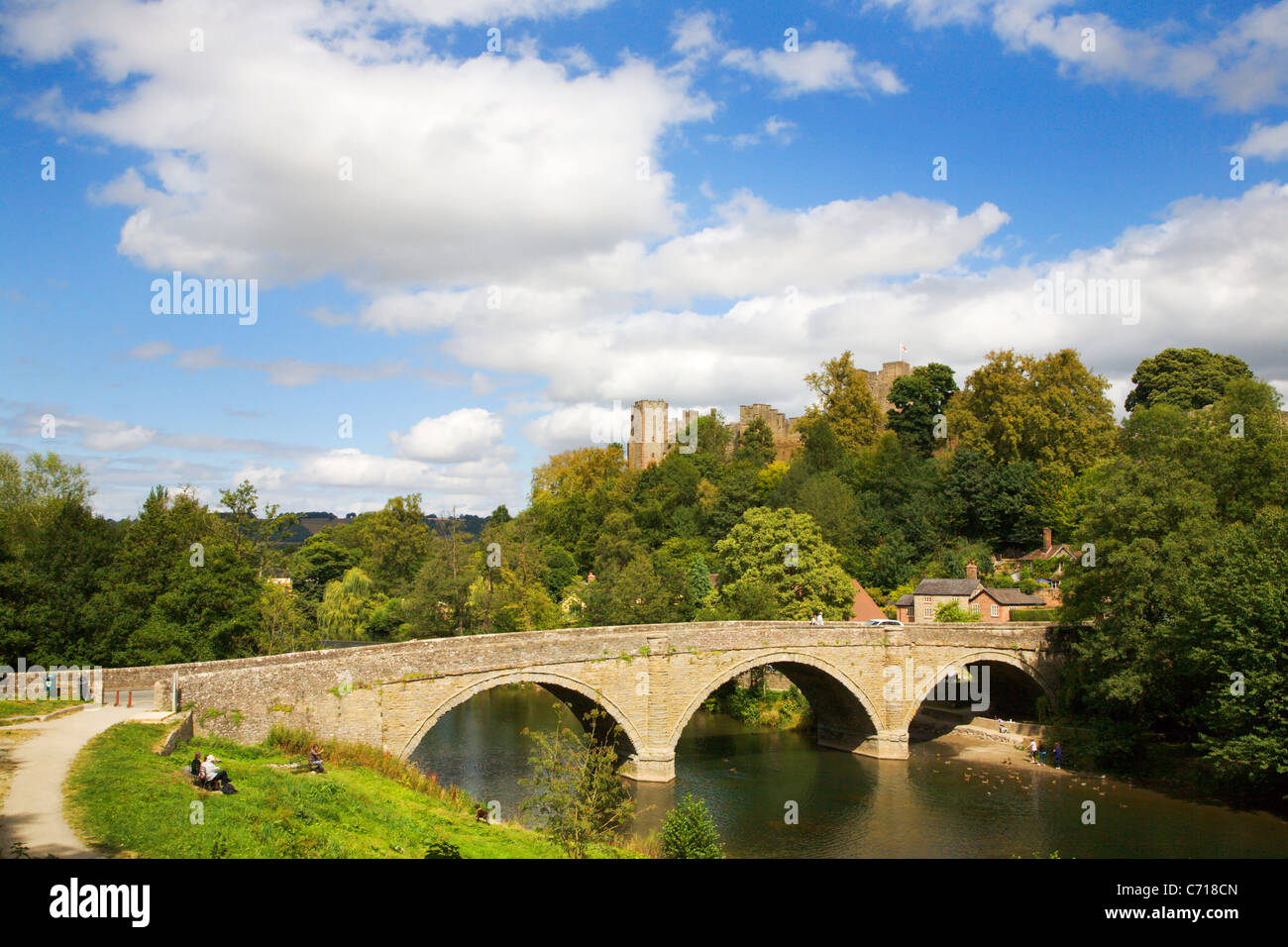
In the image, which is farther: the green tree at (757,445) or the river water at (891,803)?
the green tree at (757,445)

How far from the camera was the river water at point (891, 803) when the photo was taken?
72.4ft

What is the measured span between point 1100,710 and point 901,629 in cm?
747

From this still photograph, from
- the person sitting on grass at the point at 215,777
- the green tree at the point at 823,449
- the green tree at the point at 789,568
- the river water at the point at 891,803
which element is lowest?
→ the river water at the point at 891,803

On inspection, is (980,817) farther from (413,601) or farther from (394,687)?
(413,601)

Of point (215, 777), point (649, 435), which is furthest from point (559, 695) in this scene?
point (649, 435)

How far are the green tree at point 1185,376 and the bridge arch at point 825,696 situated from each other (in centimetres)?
3871

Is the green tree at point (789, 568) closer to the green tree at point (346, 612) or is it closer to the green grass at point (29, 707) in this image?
the green tree at point (346, 612)

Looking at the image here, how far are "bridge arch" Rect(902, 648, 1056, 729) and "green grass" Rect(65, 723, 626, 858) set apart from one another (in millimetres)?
18906

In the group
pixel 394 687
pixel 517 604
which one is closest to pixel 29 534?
pixel 517 604

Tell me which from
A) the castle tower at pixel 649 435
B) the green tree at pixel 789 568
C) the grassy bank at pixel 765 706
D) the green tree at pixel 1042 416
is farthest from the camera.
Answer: the castle tower at pixel 649 435

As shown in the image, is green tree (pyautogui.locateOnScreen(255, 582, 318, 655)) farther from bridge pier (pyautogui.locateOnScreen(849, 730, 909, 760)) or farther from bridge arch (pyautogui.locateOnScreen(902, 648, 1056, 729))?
bridge arch (pyautogui.locateOnScreen(902, 648, 1056, 729))

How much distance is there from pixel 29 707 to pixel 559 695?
582 inches

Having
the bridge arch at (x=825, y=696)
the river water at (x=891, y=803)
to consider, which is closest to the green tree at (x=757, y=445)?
the bridge arch at (x=825, y=696)
